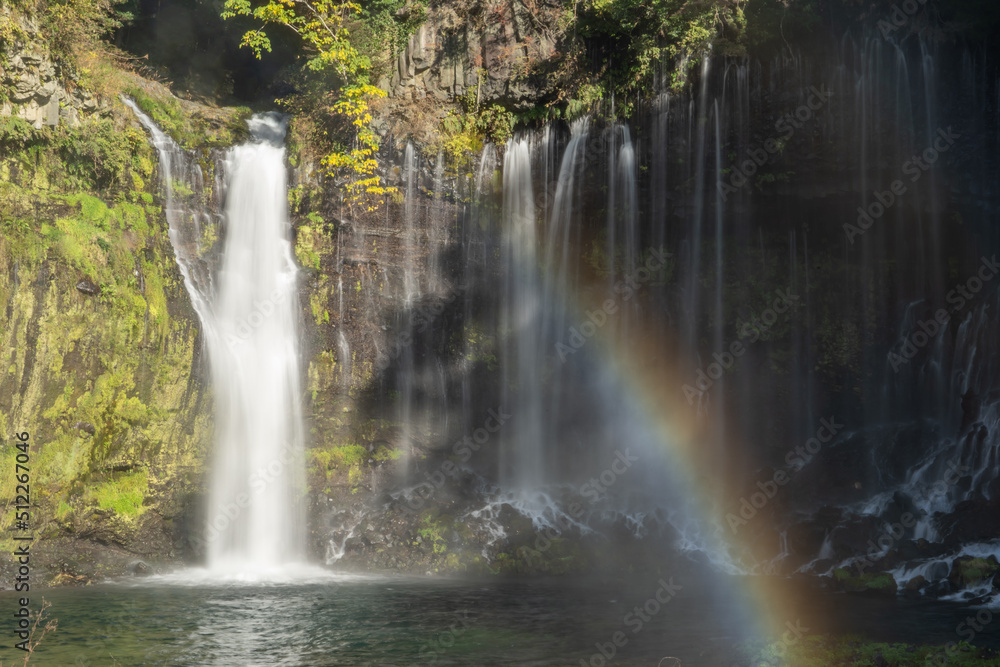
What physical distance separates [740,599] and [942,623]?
3.22 m

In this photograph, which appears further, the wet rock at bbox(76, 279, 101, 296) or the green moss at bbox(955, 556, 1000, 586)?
the wet rock at bbox(76, 279, 101, 296)

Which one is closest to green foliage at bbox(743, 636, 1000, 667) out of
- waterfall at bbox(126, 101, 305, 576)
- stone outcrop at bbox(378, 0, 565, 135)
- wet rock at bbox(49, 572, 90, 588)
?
waterfall at bbox(126, 101, 305, 576)

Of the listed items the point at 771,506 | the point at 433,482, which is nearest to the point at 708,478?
the point at 771,506

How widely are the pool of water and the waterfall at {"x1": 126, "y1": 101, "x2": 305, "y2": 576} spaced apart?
1987 millimetres

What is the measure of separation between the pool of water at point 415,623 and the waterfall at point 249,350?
199cm

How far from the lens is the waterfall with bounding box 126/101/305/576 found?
16.6m

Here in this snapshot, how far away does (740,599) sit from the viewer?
13.5 metres

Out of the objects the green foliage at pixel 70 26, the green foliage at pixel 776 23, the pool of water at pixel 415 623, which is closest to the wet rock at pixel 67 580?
the pool of water at pixel 415 623

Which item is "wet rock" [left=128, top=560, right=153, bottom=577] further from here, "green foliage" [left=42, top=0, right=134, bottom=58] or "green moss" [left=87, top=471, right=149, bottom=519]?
"green foliage" [left=42, top=0, right=134, bottom=58]

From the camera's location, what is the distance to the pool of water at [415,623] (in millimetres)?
9719

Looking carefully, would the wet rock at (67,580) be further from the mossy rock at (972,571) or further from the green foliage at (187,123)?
the mossy rock at (972,571)

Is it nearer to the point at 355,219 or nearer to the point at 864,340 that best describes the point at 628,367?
the point at 864,340

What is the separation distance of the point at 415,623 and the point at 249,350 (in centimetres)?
862

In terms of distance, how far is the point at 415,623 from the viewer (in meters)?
11.5
